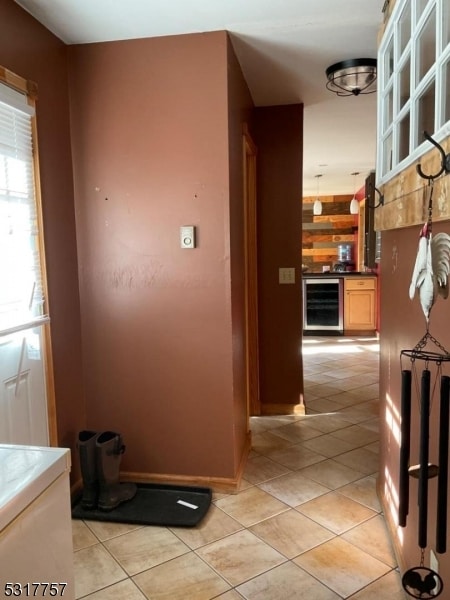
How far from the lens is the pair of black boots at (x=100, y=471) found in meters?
2.32

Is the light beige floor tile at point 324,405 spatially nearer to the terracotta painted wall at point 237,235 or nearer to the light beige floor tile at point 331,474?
the light beige floor tile at point 331,474

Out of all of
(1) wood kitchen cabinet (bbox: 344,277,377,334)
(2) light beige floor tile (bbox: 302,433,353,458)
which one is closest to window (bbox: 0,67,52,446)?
(2) light beige floor tile (bbox: 302,433,353,458)

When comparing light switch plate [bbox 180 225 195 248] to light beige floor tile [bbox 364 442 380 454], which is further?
light beige floor tile [bbox 364 442 380 454]

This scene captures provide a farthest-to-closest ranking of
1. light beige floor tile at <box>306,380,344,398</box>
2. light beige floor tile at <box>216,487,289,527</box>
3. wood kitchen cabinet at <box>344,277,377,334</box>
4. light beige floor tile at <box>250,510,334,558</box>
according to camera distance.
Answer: wood kitchen cabinet at <box>344,277,377,334</box> < light beige floor tile at <box>306,380,344,398</box> < light beige floor tile at <box>216,487,289,527</box> < light beige floor tile at <box>250,510,334,558</box>

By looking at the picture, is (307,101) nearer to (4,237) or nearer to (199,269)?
(199,269)

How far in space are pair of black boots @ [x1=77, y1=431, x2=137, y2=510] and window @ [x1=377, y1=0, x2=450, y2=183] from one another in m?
1.85

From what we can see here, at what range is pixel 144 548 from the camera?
203 cm

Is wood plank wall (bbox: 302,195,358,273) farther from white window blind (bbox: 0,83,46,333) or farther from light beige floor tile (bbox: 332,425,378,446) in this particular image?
white window blind (bbox: 0,83,46,333)

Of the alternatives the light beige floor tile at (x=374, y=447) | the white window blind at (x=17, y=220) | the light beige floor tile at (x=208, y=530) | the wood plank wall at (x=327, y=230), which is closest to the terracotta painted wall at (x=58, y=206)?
the white window blind at (x=17, y=220)

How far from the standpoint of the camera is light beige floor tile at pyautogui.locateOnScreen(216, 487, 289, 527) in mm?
2266

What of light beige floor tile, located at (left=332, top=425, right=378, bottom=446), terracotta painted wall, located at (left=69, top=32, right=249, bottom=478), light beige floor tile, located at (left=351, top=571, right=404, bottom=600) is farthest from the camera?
light beige floor tile, located at (left=332, top=425, right=378, bottom=446)

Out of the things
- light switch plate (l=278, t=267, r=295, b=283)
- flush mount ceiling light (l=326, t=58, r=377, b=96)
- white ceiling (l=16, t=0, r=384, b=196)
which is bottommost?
light switch plate (l=278, t=267, r=295, b=283)

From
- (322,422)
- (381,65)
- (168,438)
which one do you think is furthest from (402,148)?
(322,422)

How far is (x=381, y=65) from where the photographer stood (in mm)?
2135
